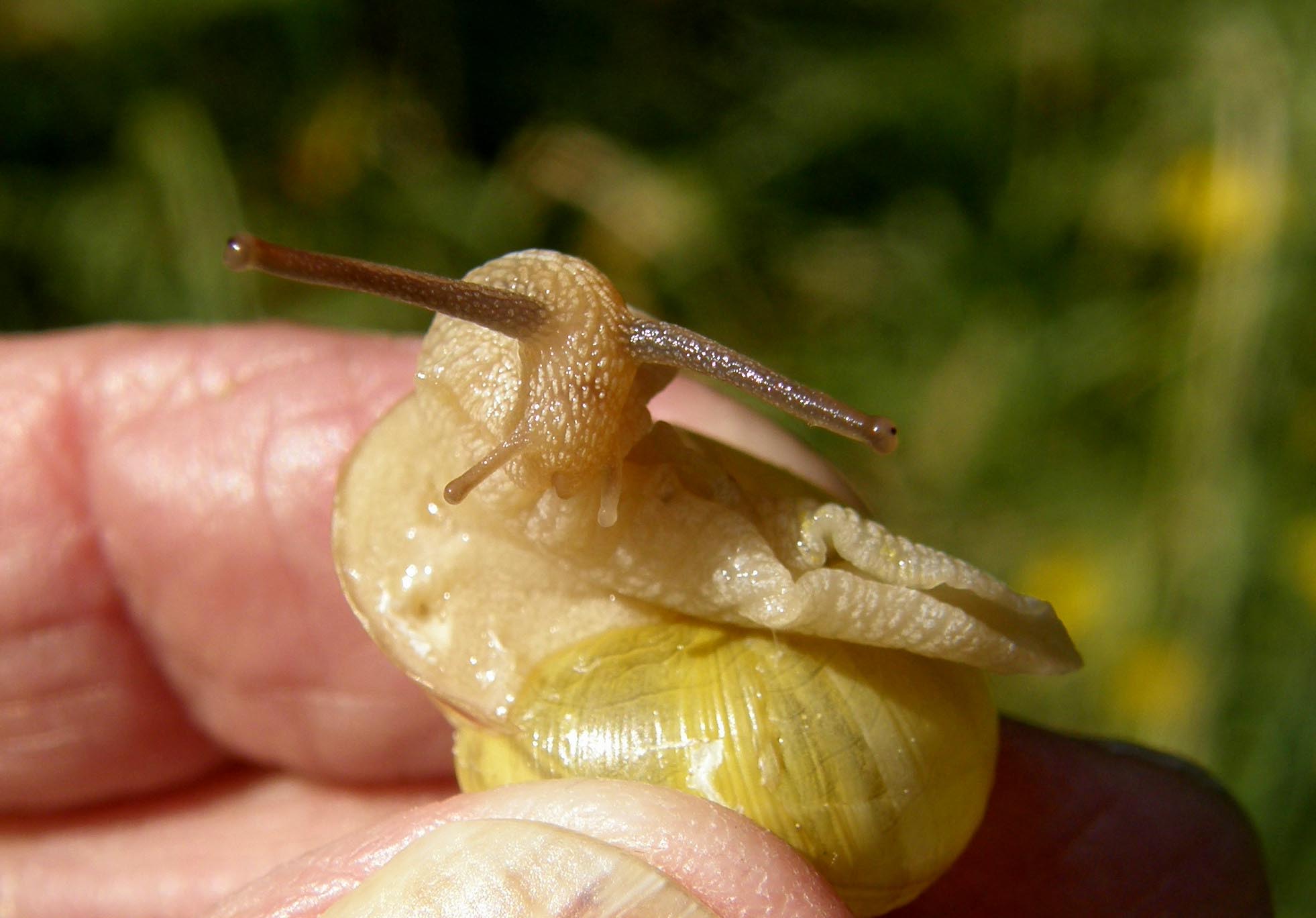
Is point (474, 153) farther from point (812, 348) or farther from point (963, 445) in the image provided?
point (963, 445)

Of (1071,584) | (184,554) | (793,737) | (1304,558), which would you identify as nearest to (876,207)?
(1071,584)

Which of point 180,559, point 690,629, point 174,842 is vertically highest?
point 690,629

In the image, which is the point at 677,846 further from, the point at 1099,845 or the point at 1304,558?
the point at 1304,558

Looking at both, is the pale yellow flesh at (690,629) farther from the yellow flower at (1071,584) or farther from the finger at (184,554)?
the yellow flower at (1071,584)

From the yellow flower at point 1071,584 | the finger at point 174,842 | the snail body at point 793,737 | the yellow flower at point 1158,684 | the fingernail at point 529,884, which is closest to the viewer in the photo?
the fingernail at point 529,884

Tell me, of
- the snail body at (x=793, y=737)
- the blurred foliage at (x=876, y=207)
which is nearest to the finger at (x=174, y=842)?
the snail body at (x=793, y=737)
